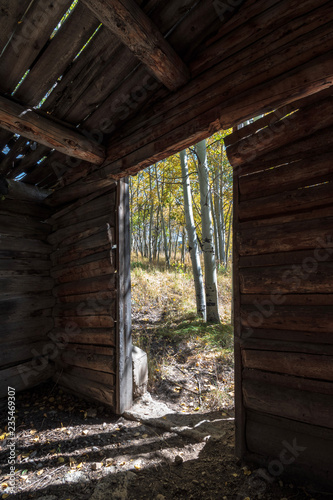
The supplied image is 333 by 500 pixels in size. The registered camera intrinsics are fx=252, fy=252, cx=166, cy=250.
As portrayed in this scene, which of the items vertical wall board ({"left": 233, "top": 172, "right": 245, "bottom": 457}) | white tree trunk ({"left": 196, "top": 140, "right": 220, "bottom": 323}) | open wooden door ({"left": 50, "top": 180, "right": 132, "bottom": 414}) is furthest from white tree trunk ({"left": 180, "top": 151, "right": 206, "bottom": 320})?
vertical wall board ({"left": 233, "top": 172, "right": 245, "bottom": 457})

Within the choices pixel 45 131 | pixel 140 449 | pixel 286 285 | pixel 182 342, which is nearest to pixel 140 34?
pixel 45 131

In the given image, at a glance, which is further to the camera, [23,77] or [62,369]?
[62,369]

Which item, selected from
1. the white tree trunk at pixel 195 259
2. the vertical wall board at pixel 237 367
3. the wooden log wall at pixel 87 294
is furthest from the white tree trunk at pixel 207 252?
the vertical wall board at pixel 237 367

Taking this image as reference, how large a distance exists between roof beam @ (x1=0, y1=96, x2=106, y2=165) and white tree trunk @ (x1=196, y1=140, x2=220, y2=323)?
3.55m

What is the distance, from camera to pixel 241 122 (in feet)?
7.07

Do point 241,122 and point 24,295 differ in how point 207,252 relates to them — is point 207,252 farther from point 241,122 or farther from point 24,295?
point 241,122

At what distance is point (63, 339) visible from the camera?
3982mm

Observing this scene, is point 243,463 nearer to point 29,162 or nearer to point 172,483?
point 172,483

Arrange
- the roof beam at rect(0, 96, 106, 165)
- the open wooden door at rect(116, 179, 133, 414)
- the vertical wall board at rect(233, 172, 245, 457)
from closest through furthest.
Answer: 1. the vertical wall board at rect(233, 172, 245, 457)
2. the roof beam at rect(0, 96, 106, 165)
3. the open wooden door at rect(116, 179, 133, 414)

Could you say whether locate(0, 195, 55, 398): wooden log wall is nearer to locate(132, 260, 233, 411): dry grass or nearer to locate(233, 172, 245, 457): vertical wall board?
locate(132, 260, 233, 411): dry grass

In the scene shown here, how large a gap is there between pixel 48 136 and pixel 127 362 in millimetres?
2820

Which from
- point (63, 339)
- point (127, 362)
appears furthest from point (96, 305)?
point (63, 339)

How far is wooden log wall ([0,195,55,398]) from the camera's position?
12.2 feet

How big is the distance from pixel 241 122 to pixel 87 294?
9.39 ft
